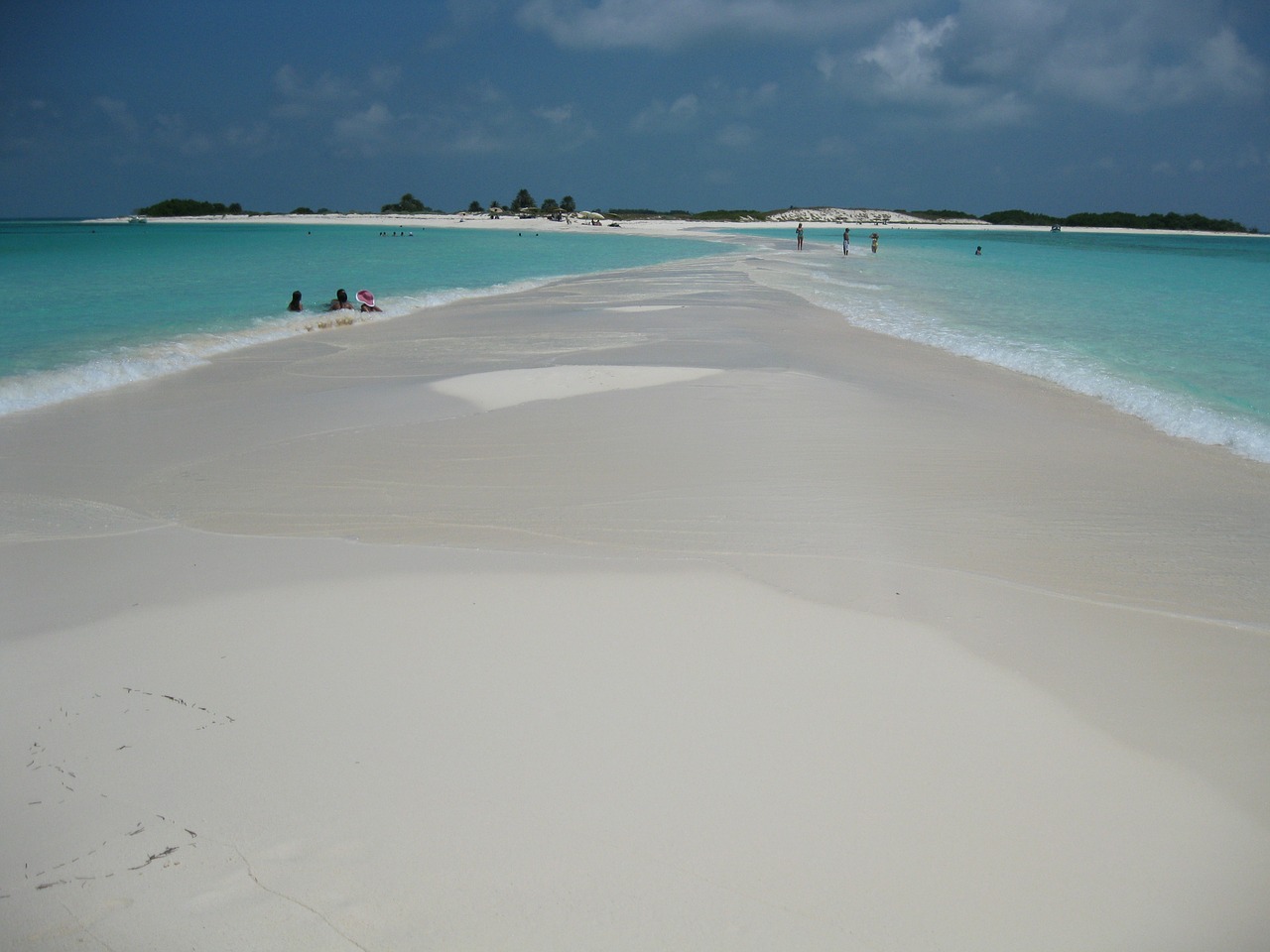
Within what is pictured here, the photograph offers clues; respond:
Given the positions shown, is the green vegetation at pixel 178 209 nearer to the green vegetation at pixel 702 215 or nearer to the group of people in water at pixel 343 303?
the green vegetation at pixel 702 215

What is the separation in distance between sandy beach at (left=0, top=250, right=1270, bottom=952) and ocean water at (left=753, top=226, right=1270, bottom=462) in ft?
7.87

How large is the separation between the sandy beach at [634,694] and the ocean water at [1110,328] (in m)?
2.40

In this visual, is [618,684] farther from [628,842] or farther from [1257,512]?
[1257,512]

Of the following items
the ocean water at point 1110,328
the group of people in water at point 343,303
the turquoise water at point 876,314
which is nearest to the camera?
the ocean water at point 1110,328

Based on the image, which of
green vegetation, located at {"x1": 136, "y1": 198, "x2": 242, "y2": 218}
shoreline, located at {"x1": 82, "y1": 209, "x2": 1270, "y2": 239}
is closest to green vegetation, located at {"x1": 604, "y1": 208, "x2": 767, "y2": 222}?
shoreline, located at {"x1": 82, "y1": 209, "x2": 1270, "y2": 239}

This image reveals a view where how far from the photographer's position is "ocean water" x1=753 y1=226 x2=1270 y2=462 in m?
8.77

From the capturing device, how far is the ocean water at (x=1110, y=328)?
8.77m

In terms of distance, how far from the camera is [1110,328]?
15.0 meters

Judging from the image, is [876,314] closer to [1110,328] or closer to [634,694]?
[1110,328]

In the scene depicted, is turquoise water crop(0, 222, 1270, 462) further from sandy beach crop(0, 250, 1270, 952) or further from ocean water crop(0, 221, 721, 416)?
sandy beach crop(0, 250, 1270, 952)

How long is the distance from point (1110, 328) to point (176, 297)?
67.9ft

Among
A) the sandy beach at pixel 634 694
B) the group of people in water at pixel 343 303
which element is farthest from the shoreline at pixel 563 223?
the sandy beach at pixel 634 694

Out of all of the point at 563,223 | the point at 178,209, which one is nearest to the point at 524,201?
the point at 563,223

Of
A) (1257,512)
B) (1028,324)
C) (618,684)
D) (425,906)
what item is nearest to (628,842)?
(425,906)
